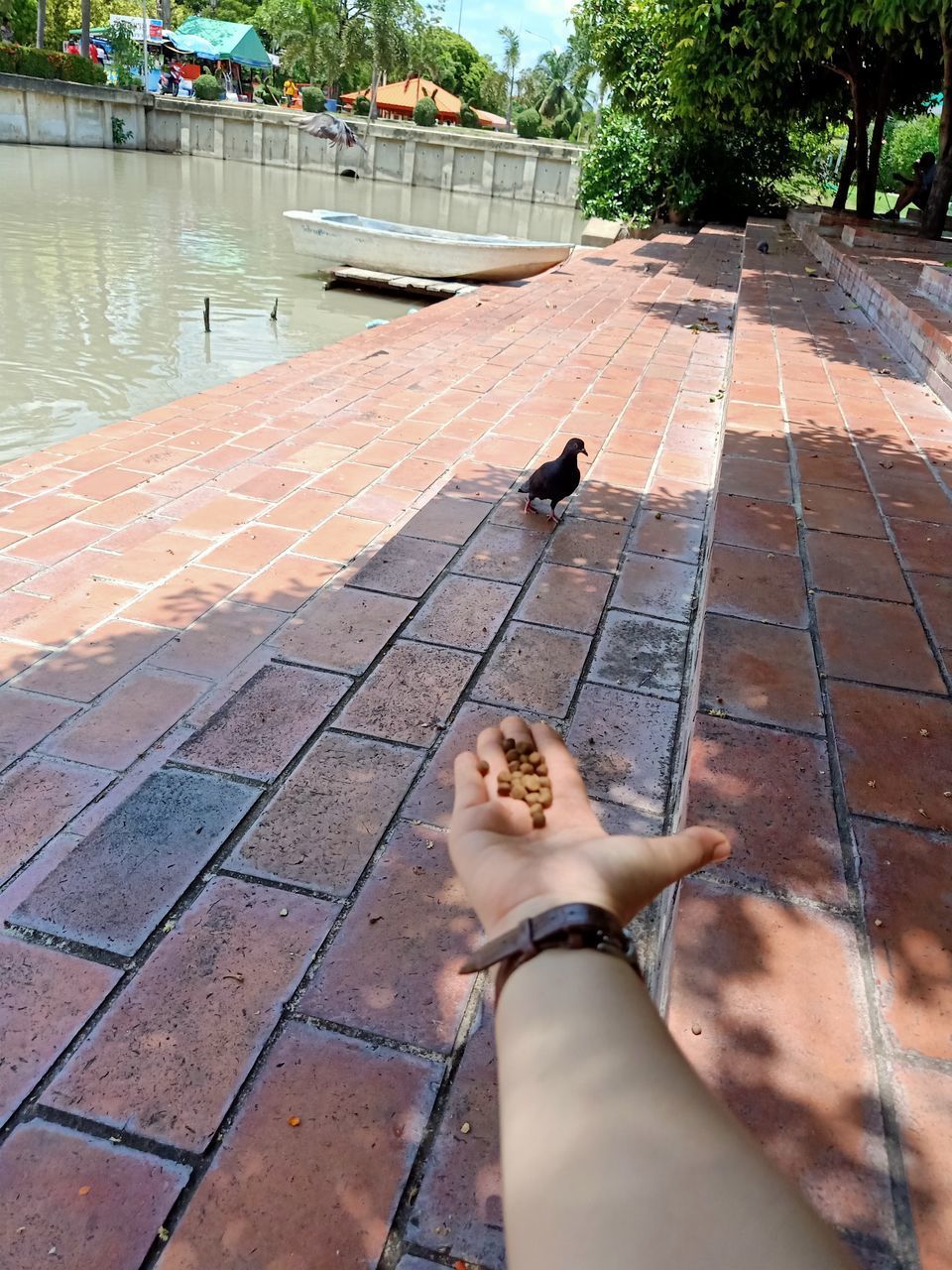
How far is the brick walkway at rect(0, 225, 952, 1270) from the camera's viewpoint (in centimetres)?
146

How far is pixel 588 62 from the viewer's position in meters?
19.5

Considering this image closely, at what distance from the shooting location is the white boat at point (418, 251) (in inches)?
557

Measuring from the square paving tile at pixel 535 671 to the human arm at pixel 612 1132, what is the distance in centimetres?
176

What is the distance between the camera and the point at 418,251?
1438 centimetres

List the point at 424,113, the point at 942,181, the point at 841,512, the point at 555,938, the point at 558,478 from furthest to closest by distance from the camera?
1. the point at 424,113
2. the point at 942,181
3. the point at 558,478
4. the point at 841,512
5. the point at 555,938

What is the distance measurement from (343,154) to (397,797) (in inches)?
1604

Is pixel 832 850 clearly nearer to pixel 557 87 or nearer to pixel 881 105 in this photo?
pixel 881 105

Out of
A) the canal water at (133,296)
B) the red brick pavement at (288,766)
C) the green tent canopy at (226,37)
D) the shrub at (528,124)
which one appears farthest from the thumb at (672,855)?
the green tent canopy at (226,37)

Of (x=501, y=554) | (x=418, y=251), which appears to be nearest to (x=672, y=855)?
(x=501, y=554)

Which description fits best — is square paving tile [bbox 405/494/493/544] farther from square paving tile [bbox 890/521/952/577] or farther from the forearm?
the forearm

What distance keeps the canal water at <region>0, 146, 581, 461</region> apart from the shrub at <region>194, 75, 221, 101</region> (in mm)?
13642

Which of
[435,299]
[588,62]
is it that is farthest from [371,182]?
[435,299]

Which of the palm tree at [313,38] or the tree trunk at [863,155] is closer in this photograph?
the tree trunk at [863,155]

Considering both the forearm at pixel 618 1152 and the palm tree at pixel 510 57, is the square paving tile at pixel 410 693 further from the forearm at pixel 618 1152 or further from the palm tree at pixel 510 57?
the palm tree at pixel 510 57
